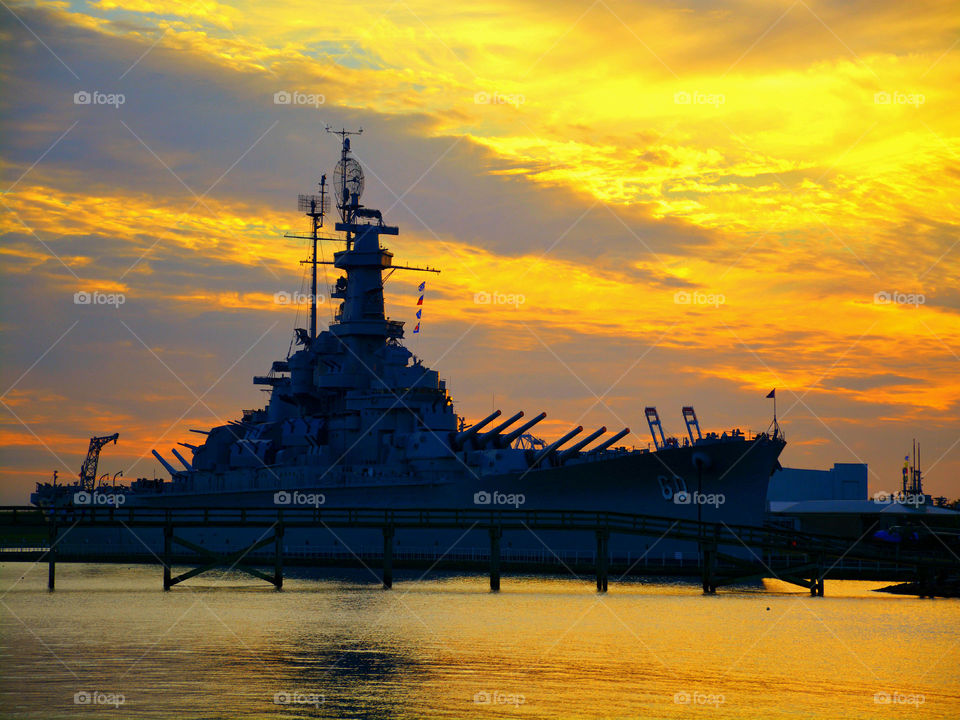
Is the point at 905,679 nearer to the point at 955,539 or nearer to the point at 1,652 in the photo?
the point at 1,652

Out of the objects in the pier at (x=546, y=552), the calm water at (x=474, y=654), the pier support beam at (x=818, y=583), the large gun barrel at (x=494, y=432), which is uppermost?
the large gun barrel at (x=494, y=432)

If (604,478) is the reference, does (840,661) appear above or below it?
below

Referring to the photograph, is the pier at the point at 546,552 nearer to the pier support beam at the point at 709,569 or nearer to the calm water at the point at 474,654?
the pier support beam at the point at 709,569

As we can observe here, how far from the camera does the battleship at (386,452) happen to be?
56219mm

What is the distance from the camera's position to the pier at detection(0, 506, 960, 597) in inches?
1822

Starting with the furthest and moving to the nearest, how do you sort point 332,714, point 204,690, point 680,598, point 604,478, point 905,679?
1. point 604,478
2. point 680,598
3. point 905,679
4. point 204,690
5. point 332,714

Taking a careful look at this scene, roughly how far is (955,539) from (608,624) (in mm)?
32334

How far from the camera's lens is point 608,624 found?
36.2 meters

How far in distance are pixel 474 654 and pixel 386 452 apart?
35.1 m

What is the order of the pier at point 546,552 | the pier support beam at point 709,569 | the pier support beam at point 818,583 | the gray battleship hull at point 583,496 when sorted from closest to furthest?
the pier at point 546,552 < the pier support beam at point 709,569 < the pier support beam at point 818,583 < the gray battleship hull at point 583,496

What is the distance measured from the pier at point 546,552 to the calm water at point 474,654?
176 centimetres

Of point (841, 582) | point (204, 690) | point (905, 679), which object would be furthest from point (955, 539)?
point (204, 690)

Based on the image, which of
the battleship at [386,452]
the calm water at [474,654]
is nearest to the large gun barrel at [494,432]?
the battleship at [386,452]

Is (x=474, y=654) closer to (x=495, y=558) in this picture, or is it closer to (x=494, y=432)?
(x=495, y=558)
